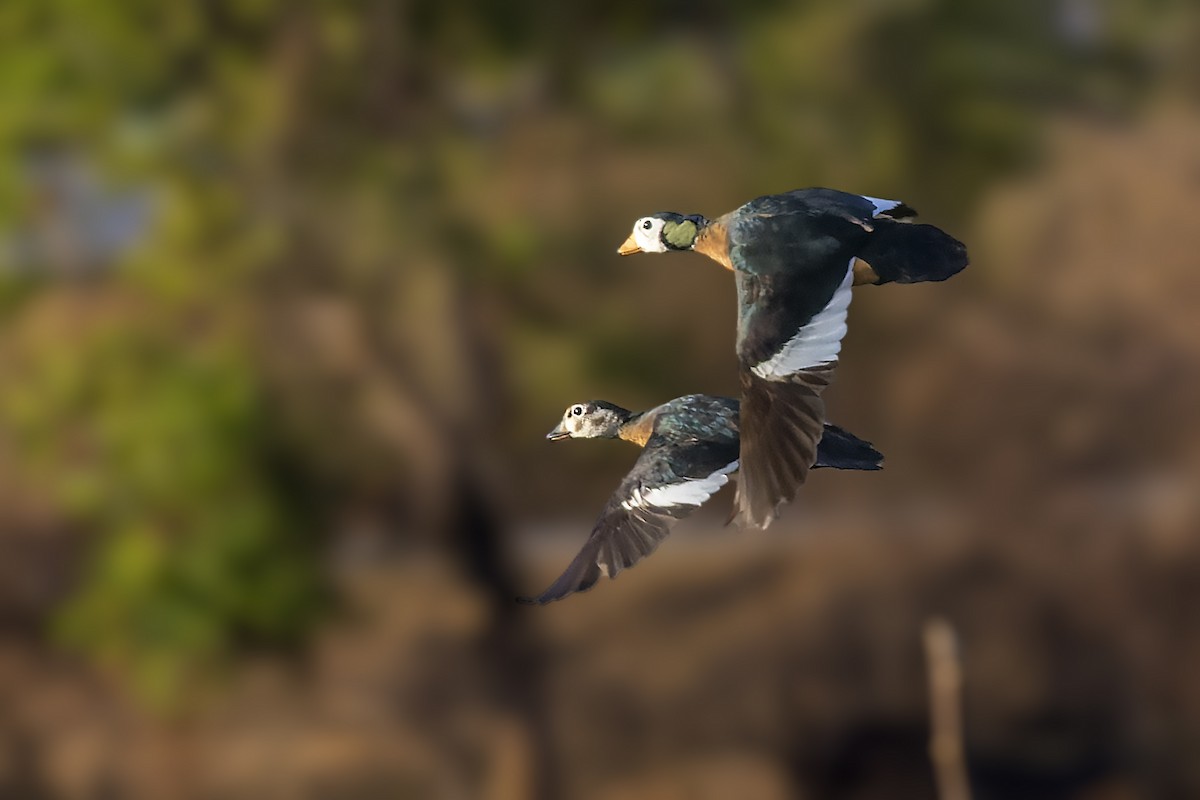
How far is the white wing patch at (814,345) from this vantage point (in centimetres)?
151

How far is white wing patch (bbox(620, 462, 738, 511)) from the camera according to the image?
1.65 m

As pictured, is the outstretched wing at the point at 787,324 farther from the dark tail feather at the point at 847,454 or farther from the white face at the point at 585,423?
the white face at the point at 585,423

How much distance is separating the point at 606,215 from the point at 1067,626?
3.37 meters

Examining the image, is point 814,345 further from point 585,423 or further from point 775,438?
point 585,423

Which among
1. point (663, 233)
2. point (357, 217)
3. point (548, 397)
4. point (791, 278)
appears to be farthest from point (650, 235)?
point (548, 397)

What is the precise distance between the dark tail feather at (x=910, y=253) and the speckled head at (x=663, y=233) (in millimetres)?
151

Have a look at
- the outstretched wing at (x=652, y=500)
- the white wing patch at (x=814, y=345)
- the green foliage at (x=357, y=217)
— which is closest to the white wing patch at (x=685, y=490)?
the outstretched wing at (x=652, y=500)

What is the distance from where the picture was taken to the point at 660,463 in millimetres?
1688

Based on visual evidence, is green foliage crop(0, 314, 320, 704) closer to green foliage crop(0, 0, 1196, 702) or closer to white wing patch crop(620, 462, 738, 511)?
green foliage crop(0, 0, 1196, 702)

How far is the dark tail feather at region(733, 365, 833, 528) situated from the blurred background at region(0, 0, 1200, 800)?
7.01m

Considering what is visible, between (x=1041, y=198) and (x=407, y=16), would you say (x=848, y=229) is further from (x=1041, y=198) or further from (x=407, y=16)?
(x=1041, y=198)

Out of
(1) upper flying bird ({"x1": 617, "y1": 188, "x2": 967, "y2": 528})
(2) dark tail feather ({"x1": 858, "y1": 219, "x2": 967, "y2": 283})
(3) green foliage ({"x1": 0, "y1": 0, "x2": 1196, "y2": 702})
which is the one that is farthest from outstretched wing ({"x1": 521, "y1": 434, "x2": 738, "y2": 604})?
(3) green foliage ({"x1": 0, "y1": 0, "x2": 1196, "y2": 702})

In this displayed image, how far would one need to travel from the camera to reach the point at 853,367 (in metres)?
10.4

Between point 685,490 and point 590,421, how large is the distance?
116 millimetres
